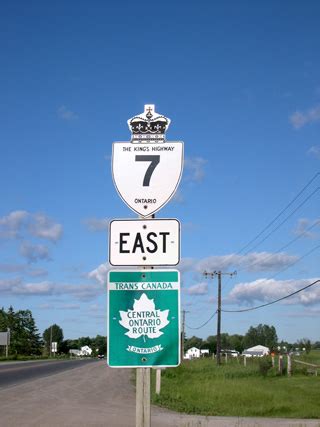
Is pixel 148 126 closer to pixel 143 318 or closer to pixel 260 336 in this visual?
pixel 143 318

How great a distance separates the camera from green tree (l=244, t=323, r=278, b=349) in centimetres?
17900

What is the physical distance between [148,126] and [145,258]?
0.88 metres

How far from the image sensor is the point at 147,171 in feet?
13.3

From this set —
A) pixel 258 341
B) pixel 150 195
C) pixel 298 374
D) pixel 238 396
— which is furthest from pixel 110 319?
pixel 258 341

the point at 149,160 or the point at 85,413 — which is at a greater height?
the point at 149,160

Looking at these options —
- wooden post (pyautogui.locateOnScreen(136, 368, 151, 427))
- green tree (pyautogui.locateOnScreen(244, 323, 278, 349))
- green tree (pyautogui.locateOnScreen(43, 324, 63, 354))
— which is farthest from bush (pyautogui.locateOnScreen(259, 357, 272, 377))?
green tree (pyautogui.locateOnScreen(43, 324, 63, 354))

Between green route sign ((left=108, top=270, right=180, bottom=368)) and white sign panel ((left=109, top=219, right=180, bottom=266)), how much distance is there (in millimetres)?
83

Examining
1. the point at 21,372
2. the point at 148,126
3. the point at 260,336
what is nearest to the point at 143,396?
the point at 148,126

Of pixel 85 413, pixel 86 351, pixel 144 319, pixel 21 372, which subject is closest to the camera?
pixel 144 319

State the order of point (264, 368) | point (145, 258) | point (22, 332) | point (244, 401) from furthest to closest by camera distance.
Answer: point (22, 332)
point (264, 368)
point (244, 401)
point (145, 258)

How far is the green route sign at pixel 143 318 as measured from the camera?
3.71 m

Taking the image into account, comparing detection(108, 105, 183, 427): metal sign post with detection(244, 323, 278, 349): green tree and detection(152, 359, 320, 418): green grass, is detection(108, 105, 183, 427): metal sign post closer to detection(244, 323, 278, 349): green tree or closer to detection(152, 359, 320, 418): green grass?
detection(152, 359, 320, 418): green grass

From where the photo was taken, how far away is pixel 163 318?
3.75m

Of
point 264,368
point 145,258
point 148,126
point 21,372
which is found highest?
point 148,126
